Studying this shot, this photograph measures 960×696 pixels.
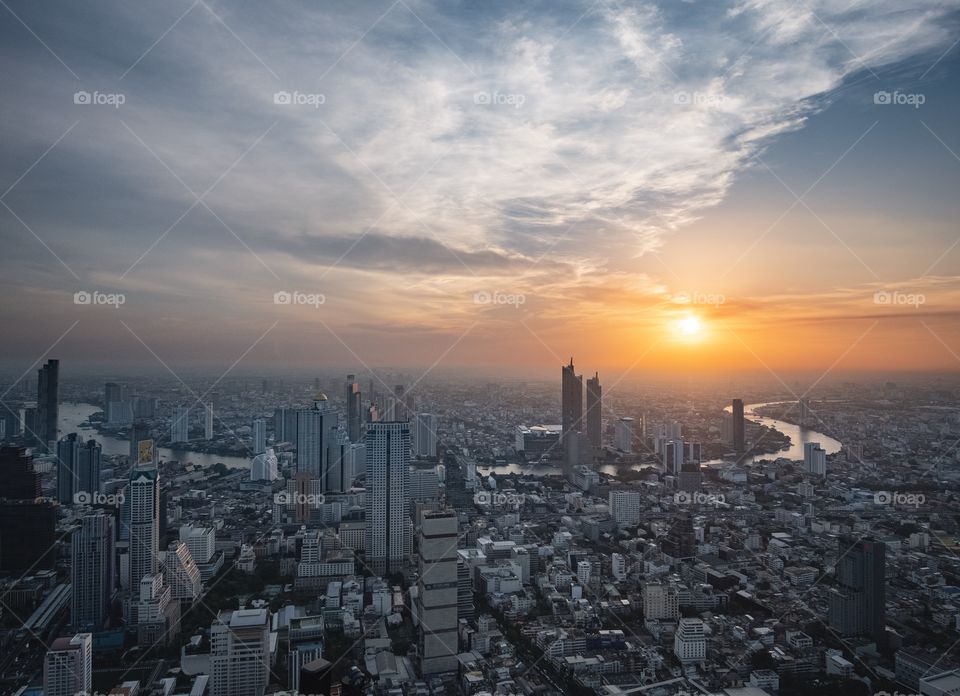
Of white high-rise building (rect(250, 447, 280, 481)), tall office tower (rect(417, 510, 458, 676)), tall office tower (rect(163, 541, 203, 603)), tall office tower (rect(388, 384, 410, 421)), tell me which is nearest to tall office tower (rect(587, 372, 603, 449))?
tall office tower (rect(388, 384, 410, 421))

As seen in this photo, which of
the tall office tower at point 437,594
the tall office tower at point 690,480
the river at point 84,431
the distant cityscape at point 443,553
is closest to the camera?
the distant cityscape at point 443,553

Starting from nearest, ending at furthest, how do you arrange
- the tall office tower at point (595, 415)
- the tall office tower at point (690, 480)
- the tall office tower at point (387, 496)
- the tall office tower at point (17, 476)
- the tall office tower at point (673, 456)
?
the tall office tower at point (17, 476), the tall office tower at point (387, 496), the tall office tower at point (690, 480), the tall office tower at point (673, 456), the tall office tower at point (595, 415)

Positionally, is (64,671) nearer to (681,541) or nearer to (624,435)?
(681,541)

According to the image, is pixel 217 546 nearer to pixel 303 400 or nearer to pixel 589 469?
pixel 303 400

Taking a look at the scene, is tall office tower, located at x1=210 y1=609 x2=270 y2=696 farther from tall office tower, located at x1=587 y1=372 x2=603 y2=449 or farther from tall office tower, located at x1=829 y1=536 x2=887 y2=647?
tall office tower, located at x1=587 y1=372 x2=603 y2=449

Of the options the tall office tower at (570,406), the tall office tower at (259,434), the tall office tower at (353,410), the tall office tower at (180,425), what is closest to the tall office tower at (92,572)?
the tall office tower at (180,425)

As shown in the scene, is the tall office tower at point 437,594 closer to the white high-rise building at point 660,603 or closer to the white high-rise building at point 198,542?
the white high-rise building at point 660,603

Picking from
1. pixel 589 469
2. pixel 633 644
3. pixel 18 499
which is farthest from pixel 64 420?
pixel 589 469

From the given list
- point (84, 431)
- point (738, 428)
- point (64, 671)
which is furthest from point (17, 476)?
point (738, 428)
